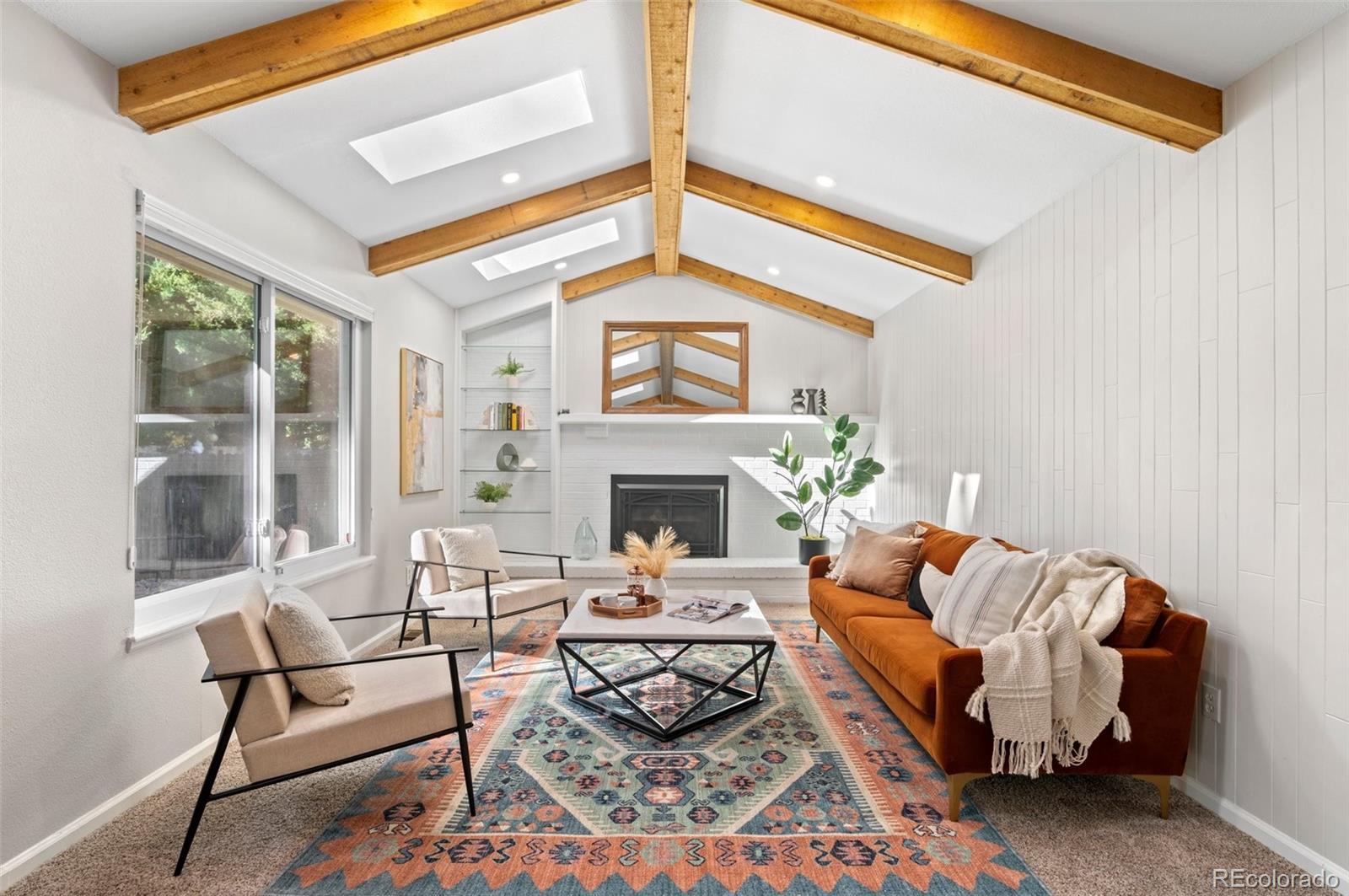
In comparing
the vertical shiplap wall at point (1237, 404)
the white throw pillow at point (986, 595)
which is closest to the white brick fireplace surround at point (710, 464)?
the vertical shiplap wall at point (1237, 404)

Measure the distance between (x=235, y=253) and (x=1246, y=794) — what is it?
14.6ft

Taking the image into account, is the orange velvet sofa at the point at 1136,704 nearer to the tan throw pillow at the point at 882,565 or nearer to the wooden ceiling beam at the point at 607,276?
the tan throw pillow at the point at 882,565

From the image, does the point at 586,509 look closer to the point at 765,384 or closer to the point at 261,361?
the point at 765,384

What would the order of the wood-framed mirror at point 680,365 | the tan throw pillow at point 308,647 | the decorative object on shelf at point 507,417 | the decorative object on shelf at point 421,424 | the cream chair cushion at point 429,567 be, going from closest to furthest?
the tan throw pillow at point 308,647 → the cream chair cushion at point 429,567 → the decorative object on shelf at point 421,424 → the decorative object on shelf at point 507,417 → the wood-framed mirror at point 680,365

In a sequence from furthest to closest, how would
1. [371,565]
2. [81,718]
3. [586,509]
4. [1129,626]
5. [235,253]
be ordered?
[586,509], [371,565], [235,253], [1129,626], [81,718]

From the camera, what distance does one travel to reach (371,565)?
4.69m

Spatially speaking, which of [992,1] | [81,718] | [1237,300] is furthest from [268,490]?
[1237,300]

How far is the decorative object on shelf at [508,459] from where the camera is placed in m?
6.64

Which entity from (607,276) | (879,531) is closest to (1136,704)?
(879,531)

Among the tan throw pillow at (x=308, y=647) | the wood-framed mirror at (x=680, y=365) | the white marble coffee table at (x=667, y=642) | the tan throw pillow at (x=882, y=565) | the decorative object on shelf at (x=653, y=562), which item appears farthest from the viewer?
the wood-framed mirror at (x=680, y=365)

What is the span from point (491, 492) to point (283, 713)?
4.24 metres

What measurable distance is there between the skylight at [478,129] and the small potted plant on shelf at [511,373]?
2.85m

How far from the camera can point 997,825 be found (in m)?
2.46

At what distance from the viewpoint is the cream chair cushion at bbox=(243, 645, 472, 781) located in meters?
2.29
